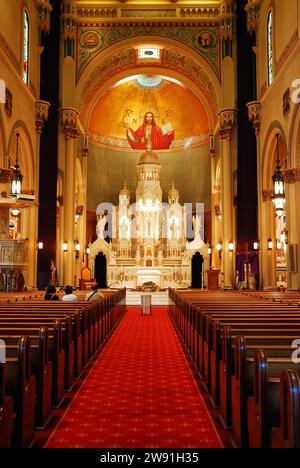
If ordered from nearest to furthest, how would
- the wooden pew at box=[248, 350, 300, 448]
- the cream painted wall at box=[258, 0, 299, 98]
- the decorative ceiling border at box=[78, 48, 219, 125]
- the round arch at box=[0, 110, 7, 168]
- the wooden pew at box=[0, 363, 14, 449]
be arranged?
the wooden pew at box=[248, 350, 300, 448]
the wooden pew at box=[0, 363, 14, 449]
the round arch at box=[0, 110, 7, 168]
the cream painted wall at box=[258, 0, 299, 98]
the decorative ceiling border at box=[78, 48, 219, 125]

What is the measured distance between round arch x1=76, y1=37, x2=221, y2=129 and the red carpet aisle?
2069 cm

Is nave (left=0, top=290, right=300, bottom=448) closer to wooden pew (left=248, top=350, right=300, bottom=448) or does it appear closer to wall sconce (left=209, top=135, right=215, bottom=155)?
wooden pew (left=248, top=350, right=300, bottom=448)

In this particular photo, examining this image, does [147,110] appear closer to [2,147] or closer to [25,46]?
[25,46]

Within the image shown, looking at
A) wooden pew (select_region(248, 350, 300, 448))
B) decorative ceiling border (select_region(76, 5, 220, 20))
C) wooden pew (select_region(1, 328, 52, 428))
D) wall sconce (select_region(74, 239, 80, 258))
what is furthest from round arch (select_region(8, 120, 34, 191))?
wooden pew (select_region(248, 350, 300, 448))

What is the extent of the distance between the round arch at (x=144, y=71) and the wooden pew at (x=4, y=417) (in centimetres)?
2415

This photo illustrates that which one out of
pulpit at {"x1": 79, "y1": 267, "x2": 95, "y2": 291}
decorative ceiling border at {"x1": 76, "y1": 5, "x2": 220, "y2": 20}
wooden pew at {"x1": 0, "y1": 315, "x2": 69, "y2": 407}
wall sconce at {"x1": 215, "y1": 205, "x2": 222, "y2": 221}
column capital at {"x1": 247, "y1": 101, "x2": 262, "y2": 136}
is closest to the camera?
wooden pew at {"x1": 0, "y1": 315, "x2": 69, "y2": 407}

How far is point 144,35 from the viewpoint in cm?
2622

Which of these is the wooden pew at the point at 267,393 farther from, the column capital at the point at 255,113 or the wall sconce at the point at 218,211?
the wall sconce at the point at 218,211

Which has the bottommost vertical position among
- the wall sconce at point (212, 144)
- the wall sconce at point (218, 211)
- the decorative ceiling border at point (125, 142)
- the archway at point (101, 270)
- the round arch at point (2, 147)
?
the archway at point (101, 270)

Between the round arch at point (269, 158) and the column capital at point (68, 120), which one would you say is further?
the column capital at point (68, 120)

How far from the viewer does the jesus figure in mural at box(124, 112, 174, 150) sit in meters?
33.9

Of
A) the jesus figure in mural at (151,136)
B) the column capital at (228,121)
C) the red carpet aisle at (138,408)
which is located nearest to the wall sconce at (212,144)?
the column capital at (228,121)

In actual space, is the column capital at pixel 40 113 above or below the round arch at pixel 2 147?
above

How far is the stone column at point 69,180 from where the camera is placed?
25.0 meters
